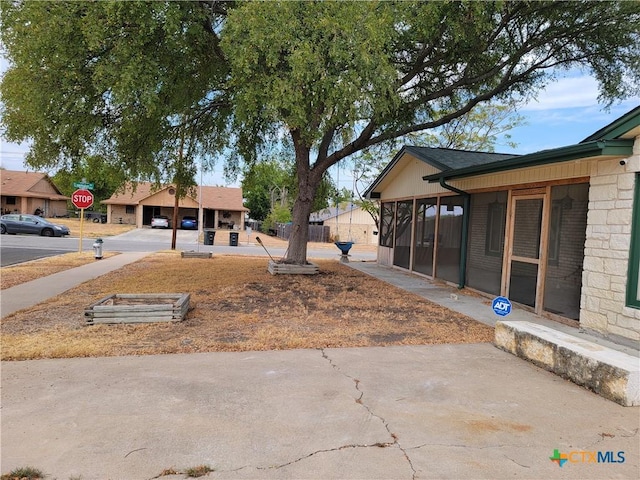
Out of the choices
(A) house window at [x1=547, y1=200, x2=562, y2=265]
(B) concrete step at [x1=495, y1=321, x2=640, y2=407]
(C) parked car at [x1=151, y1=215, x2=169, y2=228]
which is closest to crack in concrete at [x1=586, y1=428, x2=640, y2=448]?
(B) concrete step at [x1=495, y1=321, x2=640, y2=407]

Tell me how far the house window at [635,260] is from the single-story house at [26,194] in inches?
1863

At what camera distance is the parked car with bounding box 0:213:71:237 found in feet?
84.2

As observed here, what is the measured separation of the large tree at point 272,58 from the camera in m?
7.15

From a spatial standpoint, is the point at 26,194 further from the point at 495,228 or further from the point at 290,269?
the point at 495,228

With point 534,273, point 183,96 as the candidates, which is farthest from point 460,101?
point 183,96

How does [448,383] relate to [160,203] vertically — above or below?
below

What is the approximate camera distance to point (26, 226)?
26.0 metres

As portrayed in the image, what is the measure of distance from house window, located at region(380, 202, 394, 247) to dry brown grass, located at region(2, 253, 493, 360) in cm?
490

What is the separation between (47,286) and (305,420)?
28.3 feet

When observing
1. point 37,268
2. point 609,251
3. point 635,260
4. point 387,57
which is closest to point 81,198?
point 37,268

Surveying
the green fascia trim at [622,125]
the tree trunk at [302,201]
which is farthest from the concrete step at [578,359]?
the tree trunk at [302,201]

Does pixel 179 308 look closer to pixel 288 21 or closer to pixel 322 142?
pixel 288 21

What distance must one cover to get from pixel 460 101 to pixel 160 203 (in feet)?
117

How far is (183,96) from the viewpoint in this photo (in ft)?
32.7
